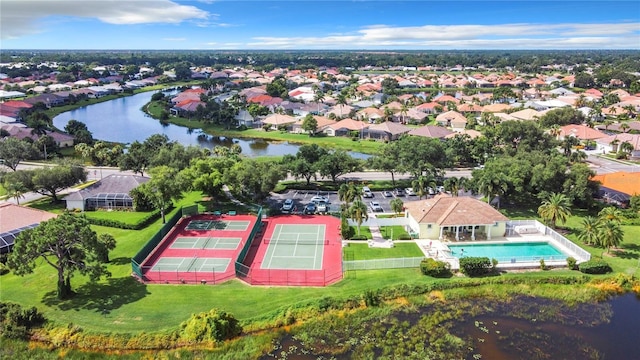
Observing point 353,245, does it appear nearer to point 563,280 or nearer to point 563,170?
point 563,280

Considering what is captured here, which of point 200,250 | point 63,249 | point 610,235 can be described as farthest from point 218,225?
point 610,235

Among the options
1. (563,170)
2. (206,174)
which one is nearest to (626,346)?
(563,170)

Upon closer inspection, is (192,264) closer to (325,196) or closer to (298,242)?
(298,242)

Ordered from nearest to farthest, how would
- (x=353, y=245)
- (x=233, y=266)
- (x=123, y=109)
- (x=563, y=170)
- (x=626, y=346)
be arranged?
Answer: (x=626, y=346) < (x=233, y=266) < (x=353, y=245) < (x=563, y=170) < (x=123, y=109)

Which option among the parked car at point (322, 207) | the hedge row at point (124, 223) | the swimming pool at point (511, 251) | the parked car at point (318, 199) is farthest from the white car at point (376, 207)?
the hedge row at point (124, 223)

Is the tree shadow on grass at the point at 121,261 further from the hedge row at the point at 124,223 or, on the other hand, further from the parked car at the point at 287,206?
the parked car at the point at 287,206

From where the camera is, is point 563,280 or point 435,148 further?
point 435,148
